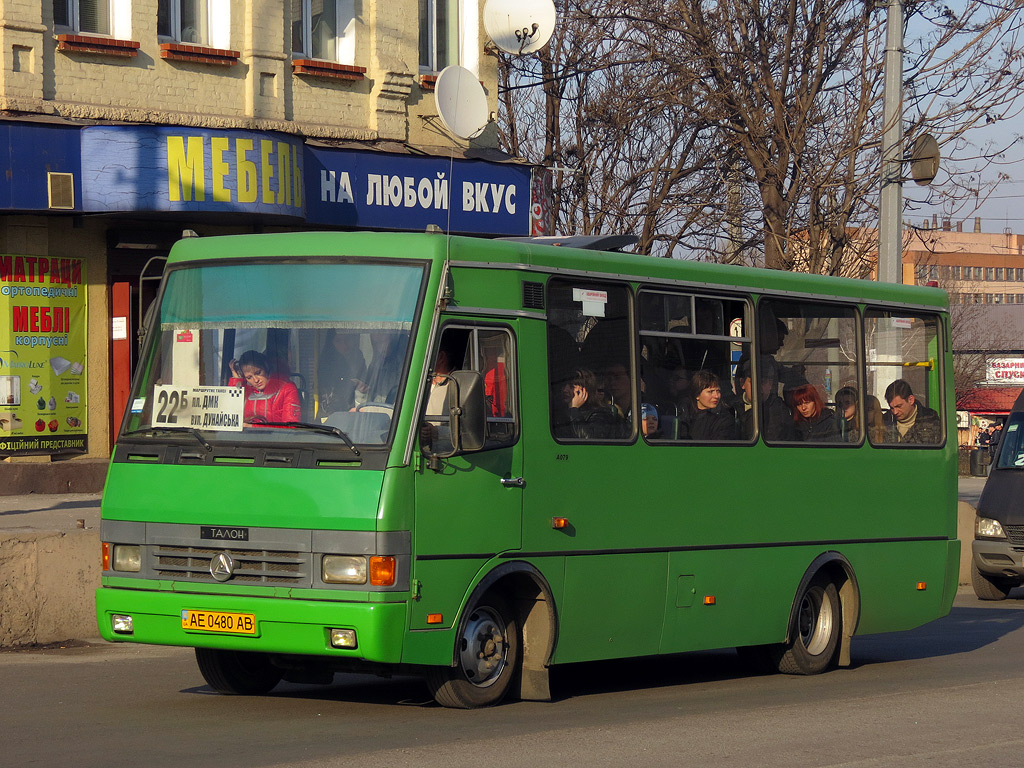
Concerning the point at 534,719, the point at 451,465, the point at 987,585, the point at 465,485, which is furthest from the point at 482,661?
the point at 987,585

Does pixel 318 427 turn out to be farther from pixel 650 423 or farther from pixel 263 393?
pixel 650 423

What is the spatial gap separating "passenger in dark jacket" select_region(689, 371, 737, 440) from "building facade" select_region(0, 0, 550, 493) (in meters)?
8.48

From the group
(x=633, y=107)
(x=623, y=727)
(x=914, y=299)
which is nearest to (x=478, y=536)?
(x=623, y=727)

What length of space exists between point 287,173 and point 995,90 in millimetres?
9289

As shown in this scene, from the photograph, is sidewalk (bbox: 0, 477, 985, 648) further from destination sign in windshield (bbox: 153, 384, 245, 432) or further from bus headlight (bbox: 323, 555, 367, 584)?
bus headlight (bbox: 323, 555, 367, 584)

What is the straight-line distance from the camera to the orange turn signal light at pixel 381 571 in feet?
26.8

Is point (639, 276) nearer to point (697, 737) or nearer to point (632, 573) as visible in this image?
point (632, 573)

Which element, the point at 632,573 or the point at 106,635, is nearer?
the point at 106,635

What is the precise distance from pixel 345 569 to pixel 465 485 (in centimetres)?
84

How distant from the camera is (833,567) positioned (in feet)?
38.4

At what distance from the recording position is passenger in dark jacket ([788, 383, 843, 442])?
11344 millimetres

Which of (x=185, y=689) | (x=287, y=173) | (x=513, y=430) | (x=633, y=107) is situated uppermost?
(x=633, y=107)

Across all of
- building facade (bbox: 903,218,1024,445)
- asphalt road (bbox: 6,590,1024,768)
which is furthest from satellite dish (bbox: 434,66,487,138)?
building facade (bbox: 903,218,1024,445)

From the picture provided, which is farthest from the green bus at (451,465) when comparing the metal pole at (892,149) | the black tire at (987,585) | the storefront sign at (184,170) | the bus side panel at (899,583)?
the storefront sign at (184,170)
